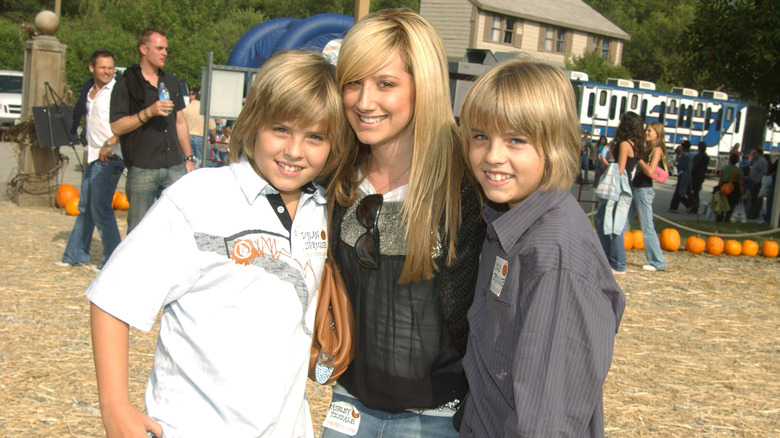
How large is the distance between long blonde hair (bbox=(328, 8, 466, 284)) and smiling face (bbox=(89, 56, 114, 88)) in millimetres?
6550

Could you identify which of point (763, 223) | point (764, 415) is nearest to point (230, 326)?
point (764, 415)

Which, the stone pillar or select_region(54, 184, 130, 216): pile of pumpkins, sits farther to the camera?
select_region(54, 184, 130, 216): pile of pumpkins

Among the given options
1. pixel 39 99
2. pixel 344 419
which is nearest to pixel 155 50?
pixel 344 419

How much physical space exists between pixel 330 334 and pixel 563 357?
3.05ft

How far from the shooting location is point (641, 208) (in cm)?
984

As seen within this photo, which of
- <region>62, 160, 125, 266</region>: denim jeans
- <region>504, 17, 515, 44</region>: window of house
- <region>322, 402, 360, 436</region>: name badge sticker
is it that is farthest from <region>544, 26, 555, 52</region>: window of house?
<region>322, 402, 360, 436</region>: name badge sticker

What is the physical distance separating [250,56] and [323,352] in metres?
18.0

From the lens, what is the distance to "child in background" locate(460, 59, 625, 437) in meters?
1.60

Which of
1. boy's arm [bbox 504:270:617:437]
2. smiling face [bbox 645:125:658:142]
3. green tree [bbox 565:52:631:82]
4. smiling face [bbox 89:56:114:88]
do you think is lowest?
boy's arm [bbox 504:270:617:437]

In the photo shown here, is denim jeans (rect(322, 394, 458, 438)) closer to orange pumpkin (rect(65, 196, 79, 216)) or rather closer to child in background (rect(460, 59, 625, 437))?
child in background (rect(460, 59, 625, 437))

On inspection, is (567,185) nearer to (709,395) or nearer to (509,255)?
(509,255)

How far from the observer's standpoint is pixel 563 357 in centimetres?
159

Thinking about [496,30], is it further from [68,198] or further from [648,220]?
[68,198]

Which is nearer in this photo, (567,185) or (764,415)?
(567,185)
